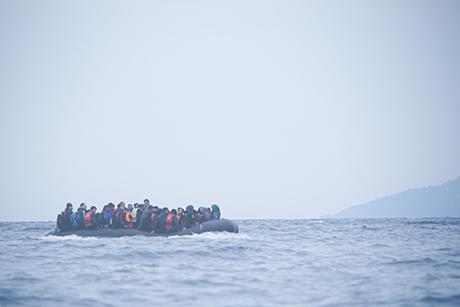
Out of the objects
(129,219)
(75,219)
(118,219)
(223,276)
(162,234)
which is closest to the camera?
(223,276)

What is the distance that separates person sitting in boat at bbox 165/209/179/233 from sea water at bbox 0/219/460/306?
4.31 metres

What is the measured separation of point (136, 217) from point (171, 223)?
7.66ft

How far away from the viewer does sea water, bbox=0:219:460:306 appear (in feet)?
36.4

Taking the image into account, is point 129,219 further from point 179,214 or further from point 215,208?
point 215,208

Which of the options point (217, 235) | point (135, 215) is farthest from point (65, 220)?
point (217, 235)

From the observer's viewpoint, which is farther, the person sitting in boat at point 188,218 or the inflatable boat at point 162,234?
the person sitting in boat at point 188,218

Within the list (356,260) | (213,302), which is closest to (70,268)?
(213,302)

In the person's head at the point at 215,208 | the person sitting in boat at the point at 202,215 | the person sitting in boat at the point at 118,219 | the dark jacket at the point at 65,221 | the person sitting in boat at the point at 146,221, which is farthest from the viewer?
the person's head at the point at 215,208

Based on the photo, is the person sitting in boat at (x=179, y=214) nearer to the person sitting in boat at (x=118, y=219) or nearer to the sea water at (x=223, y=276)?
the person sitting in boat at (x=118, y=219)

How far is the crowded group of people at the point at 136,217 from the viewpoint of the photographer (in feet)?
87.9

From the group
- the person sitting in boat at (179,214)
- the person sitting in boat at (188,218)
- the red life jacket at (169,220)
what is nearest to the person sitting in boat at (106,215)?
A: the red life jacket at (169,220)

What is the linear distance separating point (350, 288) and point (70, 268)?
9.03 metres

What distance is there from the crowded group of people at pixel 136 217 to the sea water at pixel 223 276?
4.52 meters

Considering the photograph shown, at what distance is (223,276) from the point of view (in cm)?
1434
